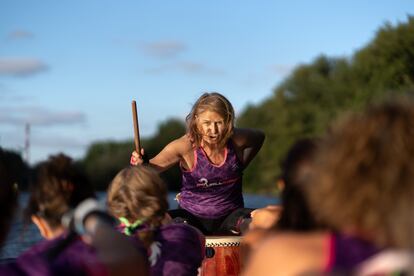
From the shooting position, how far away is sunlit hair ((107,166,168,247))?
3.40 meters

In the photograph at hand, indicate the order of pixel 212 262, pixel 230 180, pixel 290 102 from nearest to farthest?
pixel 212 262, pixel 230 180, pixel 290 102

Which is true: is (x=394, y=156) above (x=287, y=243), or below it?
above

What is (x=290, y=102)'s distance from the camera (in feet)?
151

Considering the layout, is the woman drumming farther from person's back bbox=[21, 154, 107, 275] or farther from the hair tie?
person's back bbox=[21, 154, 107, 275]

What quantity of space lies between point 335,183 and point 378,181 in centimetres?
11

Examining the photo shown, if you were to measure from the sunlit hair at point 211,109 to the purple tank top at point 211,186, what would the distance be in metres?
0.11

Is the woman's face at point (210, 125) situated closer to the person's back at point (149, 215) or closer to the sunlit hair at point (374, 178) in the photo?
the person's back at point (149, 215)

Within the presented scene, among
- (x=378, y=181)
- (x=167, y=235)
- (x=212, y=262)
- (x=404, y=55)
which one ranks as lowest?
(x=212, y=262)

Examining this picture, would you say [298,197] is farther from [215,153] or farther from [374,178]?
[215,153]

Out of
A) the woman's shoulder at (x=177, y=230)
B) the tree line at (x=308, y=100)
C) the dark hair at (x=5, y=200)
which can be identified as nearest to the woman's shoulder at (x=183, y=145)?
Answer: the woman's shoulder at (x=177, y=230)

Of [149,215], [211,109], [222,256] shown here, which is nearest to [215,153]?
[211,109]

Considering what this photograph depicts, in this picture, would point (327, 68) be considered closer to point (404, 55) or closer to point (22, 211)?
point (404, 55)

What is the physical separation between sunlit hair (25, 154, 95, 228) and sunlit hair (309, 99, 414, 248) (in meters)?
0.97

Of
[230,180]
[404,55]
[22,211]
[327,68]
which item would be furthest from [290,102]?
[22,211]
